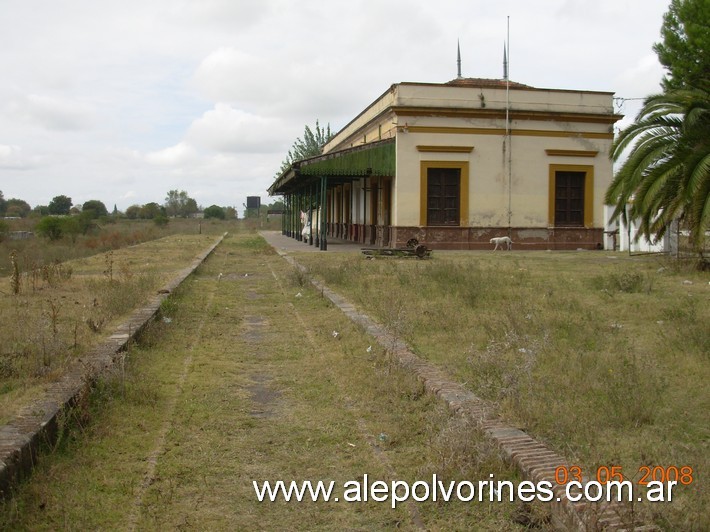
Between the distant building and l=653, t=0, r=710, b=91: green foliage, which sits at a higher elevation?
l=653, t=0, r=710, b=91: green foliage

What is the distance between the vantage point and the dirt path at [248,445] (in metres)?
3.76

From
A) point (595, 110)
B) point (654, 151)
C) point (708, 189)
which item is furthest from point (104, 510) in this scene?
point (595, 110)

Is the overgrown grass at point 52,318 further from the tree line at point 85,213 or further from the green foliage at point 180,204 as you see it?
the green foliage at point 180,204

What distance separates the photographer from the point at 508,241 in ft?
85.9

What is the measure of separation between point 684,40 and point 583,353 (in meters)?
29.4

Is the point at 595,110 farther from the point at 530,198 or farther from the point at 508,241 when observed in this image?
the point at 508,241

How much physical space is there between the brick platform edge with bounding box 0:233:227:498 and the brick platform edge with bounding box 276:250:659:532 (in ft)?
8.48

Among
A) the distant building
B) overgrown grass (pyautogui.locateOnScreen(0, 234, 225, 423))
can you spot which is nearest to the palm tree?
overgrown grass (pyautogui.locateOnScreen(0, 234, 225, 423))

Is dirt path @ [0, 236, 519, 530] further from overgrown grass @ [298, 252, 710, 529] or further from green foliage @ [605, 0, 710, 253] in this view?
green foliage @ [605, 0, 710, 253]

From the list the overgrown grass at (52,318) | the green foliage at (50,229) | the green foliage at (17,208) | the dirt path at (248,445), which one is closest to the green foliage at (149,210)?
the green foliage at (17,208)

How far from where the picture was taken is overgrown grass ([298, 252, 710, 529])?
4.43 metres

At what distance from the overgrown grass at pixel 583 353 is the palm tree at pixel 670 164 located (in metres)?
1.54

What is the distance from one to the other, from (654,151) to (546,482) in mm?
13002
